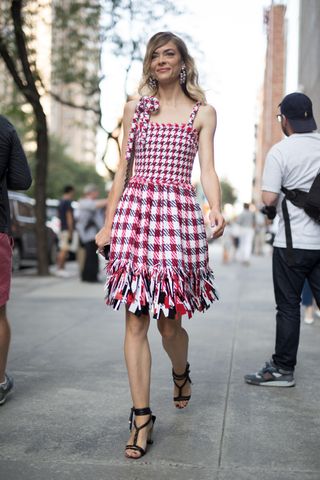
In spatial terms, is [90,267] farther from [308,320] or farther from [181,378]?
[181,378]

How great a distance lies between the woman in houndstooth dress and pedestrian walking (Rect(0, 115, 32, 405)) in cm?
83

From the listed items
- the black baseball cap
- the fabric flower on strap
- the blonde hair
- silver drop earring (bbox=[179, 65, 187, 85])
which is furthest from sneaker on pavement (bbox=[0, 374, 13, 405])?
the black baseball cap

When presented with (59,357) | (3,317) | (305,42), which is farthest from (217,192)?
(305,42)

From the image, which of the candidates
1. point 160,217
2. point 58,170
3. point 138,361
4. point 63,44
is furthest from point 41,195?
point 58,170

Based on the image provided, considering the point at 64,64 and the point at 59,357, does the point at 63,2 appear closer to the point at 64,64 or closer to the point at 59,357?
the point at 64,64

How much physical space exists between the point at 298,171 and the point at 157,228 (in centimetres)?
150

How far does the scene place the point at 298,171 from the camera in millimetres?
4520

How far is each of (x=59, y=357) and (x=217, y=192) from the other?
260 cm

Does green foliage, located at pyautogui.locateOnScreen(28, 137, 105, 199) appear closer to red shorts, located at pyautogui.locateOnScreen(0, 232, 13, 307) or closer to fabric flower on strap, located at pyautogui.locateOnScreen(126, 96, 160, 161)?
red shorts, located at pyautogui.locateOnScreen(0, 232, 13, 307)

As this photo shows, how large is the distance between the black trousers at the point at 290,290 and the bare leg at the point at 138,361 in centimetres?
150

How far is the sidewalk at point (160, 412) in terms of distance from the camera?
10.2 ft

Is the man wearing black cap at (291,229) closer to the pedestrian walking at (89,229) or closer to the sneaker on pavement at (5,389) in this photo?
the sneaker on pavement at (5,389)

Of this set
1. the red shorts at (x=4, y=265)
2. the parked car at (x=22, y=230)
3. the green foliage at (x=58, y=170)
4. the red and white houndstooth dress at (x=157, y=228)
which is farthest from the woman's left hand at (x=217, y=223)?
the green foliage at (x=58, y=170)

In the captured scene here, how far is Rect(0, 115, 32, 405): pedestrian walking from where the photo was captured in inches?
160
